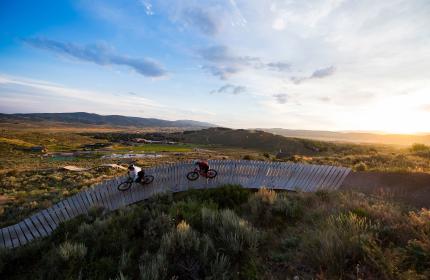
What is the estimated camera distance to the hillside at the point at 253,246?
3695mm

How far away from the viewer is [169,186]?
36.2 feet

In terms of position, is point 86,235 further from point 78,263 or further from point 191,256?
point 191,256

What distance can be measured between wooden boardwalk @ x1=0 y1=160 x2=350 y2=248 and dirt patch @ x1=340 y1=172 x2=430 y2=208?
1.72ft

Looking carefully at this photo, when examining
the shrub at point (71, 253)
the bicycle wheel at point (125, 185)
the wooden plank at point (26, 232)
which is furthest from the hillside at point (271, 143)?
the shrub at point (71, 253)

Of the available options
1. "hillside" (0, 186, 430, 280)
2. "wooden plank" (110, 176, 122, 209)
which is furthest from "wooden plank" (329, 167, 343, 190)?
"wooden plank" (110, 176, 122, 209)

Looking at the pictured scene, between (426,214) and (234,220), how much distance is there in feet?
11.1

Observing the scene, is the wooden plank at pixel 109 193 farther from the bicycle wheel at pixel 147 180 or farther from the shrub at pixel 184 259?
the shrub at pixel 184 259

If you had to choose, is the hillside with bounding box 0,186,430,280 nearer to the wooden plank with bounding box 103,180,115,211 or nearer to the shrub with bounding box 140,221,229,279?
the shrub with bounding box 140,221,229,279

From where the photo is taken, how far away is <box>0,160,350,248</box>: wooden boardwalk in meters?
9.25

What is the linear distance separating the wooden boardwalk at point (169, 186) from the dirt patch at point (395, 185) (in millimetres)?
525

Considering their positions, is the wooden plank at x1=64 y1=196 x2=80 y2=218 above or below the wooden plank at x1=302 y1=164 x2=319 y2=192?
below

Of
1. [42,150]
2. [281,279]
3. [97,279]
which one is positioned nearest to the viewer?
[281,279]

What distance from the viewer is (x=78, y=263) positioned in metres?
4.95

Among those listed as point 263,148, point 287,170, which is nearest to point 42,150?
point 263,148
